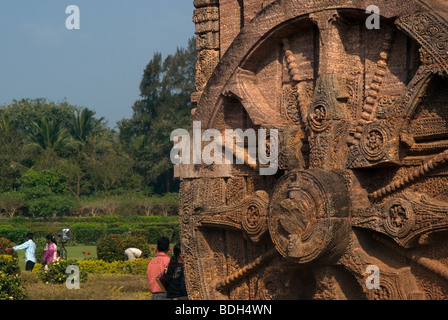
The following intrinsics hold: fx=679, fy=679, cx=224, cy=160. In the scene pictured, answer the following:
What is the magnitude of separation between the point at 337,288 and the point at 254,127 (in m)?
1.51

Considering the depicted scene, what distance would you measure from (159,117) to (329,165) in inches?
1358

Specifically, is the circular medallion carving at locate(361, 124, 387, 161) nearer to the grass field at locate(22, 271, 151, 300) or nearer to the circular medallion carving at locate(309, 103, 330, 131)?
the circular medallion carving at locate(309, 103, 330, 131)

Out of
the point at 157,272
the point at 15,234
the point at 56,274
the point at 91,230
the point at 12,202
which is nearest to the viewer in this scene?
the point at 157,272

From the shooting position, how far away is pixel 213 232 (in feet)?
19.3

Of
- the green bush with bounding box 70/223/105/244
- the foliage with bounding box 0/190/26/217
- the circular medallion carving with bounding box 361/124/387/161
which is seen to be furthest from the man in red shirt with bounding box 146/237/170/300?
the foliage with bounding box 0/190/26/217

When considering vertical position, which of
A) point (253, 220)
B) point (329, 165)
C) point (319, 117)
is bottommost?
point (253, 220)

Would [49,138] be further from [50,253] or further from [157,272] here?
[157,272]

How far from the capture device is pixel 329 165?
4.88 m

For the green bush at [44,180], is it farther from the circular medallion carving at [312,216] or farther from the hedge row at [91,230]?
the circular medallion carving at [312,216]

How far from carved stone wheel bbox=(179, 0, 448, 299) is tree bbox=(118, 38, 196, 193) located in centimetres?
2883

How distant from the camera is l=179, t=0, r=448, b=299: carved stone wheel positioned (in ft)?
14.5

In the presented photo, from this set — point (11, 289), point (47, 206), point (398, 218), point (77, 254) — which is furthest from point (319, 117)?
point (47, 206)

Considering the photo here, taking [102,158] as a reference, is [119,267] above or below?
below

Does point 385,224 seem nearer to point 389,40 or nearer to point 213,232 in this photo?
point 389,40
